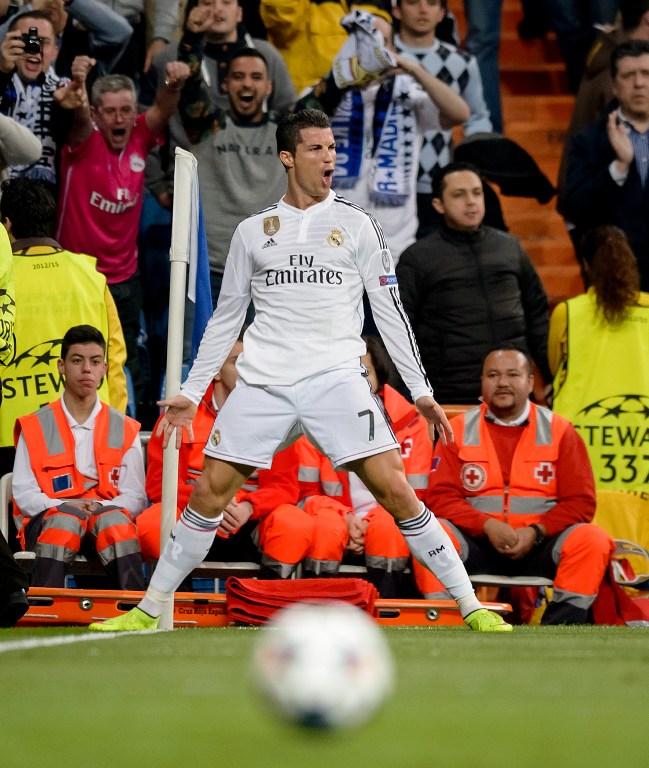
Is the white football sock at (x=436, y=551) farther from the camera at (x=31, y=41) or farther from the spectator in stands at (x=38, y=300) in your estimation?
the camera at (x=31, y=41)

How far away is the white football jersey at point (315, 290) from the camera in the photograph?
668cm

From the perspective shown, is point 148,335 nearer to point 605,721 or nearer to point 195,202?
point 195,202

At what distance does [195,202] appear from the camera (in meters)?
7.95

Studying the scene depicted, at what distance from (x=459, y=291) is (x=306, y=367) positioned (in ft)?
9.93

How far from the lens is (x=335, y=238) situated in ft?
22.1

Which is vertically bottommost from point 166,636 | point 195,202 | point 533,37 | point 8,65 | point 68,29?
point 166,636

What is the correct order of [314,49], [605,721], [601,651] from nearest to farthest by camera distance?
[605,721], [601,651], [314,49]

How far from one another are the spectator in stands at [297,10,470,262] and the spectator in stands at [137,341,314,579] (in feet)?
6.13

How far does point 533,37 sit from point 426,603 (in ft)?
24.4

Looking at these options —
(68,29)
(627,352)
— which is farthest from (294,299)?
(68,29)

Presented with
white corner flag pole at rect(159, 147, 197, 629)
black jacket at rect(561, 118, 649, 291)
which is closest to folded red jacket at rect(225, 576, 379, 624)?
white corner flag pole at rect(159, 147, 197, 629)

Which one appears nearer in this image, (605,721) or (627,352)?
(605,721)

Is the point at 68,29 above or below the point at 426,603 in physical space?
above

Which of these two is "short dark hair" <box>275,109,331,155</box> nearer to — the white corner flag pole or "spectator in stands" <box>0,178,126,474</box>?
the white corner flag pole
